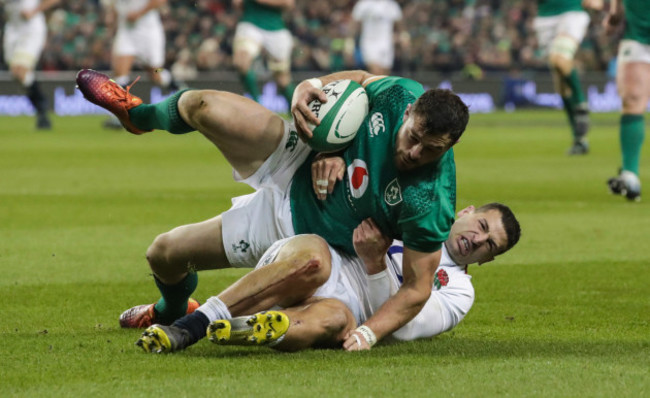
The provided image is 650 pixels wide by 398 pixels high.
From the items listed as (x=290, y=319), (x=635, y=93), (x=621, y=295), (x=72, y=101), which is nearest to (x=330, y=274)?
(x=290, y=319)

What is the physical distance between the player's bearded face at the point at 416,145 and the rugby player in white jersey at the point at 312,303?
1.02 feet

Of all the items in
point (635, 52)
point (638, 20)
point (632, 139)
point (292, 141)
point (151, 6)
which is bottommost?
point (151, 6)

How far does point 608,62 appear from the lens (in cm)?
3195

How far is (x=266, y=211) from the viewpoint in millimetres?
5199

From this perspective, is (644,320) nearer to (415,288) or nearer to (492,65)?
(415,288)

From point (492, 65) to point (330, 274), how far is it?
89.6 ft

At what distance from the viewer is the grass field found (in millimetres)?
4074

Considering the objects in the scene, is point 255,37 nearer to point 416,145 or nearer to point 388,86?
point 388,86

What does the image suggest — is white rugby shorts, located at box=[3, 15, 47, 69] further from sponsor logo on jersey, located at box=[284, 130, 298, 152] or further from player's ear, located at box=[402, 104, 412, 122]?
player's ear, located at box=[402, 104, 412, 122]

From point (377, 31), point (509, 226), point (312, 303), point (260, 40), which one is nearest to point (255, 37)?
point (260, 40)

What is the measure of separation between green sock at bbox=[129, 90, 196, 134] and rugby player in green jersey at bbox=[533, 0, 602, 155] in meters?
10.6

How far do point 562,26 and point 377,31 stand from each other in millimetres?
9916

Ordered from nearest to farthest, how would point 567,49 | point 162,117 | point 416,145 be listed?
1. point 416,145
2. point 162,117
3. point 567,49

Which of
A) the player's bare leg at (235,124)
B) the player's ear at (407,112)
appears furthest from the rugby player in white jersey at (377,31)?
the player's ear at (407,112)
